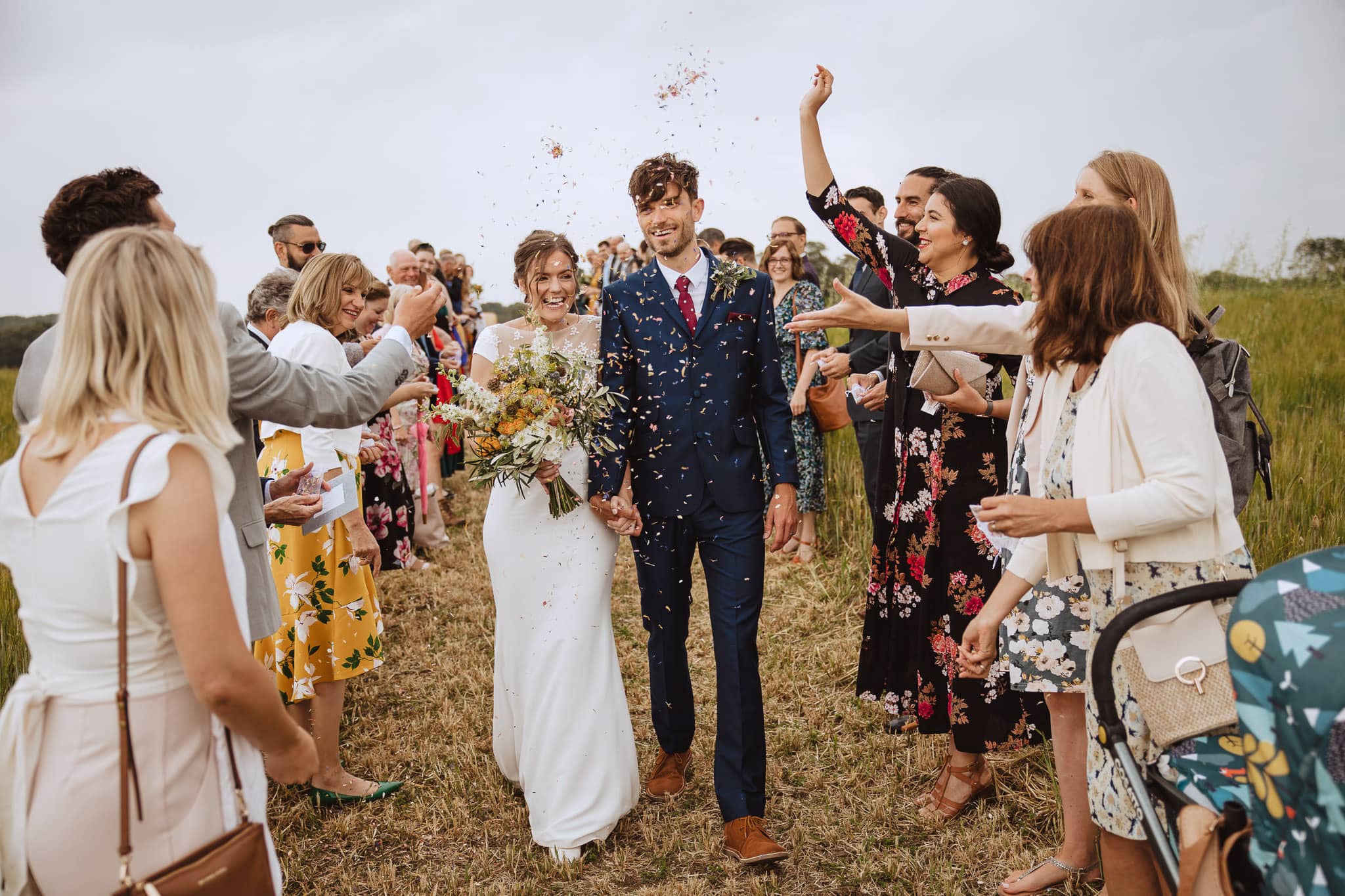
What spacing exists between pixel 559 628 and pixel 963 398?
195 centimetres

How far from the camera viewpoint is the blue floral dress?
2.36 metres

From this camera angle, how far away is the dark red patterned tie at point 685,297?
12.7 feet

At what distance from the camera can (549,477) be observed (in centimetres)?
392

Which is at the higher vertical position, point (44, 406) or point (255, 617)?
point (44, 406)

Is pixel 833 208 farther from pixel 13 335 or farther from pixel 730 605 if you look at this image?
pixel 13 335

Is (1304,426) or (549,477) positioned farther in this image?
(1304,426)

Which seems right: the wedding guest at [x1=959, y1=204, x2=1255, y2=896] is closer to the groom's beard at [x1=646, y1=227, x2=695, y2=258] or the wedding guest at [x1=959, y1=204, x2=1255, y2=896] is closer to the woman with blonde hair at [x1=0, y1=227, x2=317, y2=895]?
the groom's beard at [x1=646, y1=227, x2=695, y2=258]

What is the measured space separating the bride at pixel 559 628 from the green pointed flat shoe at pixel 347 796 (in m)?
0.77

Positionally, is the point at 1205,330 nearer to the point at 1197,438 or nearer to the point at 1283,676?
the point at 1197,438

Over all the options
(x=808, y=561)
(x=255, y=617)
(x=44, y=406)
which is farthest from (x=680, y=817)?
(x=808, y=561)

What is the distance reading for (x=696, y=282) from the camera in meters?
3.89

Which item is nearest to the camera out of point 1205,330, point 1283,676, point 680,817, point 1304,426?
point 1283,676

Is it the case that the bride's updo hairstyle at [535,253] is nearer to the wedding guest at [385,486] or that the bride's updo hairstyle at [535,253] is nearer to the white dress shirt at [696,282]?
the white dress shirt at [696,282]

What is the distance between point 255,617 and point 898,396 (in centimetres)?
277
